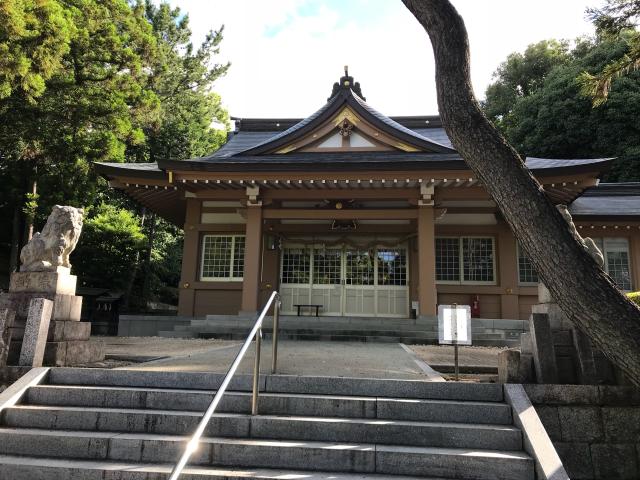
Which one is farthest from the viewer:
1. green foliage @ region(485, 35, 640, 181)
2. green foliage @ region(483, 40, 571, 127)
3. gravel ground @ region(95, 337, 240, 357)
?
green foliage @ region(483, 40, 571, 127)

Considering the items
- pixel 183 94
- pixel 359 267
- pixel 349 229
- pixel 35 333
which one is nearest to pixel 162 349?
pixel 35 333

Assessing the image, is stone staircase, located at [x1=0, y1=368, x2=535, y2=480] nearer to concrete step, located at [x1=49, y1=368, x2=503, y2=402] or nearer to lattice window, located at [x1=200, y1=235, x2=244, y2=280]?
concrete step, located at [x1=49, y1=368, x2=503, y2=402]

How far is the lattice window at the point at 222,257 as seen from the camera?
1216cm

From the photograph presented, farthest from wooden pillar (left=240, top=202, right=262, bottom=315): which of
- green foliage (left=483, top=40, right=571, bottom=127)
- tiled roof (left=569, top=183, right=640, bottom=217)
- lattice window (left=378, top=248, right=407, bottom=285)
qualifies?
green foliage (left=483, top=40, right=571, bottom=127)

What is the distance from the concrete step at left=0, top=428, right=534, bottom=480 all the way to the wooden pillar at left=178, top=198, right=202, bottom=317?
27.5ft

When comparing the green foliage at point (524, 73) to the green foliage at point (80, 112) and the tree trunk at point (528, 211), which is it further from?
the tree trunk at point (528, 211)

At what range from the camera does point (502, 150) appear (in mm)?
3418

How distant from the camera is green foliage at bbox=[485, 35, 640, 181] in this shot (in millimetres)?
20641

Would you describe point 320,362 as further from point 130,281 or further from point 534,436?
point 130,281

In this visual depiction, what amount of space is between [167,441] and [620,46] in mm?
26256

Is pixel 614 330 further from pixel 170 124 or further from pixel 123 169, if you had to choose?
pixel 170 124

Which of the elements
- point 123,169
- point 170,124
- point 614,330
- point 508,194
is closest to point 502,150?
point 508,194

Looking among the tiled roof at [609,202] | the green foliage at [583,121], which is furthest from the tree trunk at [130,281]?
the green foliage at [583,121]

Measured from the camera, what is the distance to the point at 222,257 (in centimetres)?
1227
